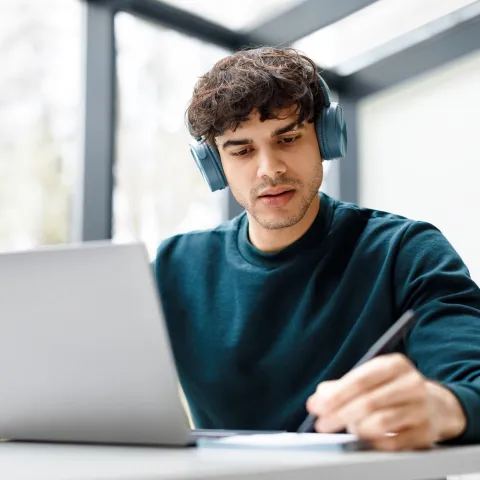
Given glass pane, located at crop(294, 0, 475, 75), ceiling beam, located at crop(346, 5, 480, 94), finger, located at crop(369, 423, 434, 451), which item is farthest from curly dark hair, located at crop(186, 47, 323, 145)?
ceiling beam, located at crop(346, 5, 480, 94)

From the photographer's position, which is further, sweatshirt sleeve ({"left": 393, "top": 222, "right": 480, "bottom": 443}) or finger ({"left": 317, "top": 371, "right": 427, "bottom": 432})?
sweatshirt sleeve ({"left": 393, "top": 222, "right": 480, "bottom": 443})

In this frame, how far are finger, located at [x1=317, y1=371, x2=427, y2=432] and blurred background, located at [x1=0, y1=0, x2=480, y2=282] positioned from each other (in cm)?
174

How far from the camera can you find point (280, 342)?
1.31m

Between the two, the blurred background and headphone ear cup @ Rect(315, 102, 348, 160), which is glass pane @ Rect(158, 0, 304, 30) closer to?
the blurred background

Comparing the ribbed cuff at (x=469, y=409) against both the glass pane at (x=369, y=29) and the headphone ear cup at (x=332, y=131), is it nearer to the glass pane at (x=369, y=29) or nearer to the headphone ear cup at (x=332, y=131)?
the headphone ear cup at (x=332, y=131)

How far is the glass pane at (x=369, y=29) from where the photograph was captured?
10.4ft

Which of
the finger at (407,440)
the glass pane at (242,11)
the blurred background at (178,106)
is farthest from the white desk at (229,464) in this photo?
the glass pane at (242,11)

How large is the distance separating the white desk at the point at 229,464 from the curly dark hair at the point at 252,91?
82cm

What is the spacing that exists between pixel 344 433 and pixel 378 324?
1.55ft

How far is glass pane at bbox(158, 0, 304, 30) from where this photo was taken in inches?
114

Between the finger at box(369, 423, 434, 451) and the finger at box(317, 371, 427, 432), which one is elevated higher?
the finger at box(317, 371, 427, 432)

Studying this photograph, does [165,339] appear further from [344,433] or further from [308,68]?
[308,68]

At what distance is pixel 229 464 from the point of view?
54 centimetres

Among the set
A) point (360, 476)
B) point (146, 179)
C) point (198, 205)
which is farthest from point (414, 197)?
point (360, 476)
